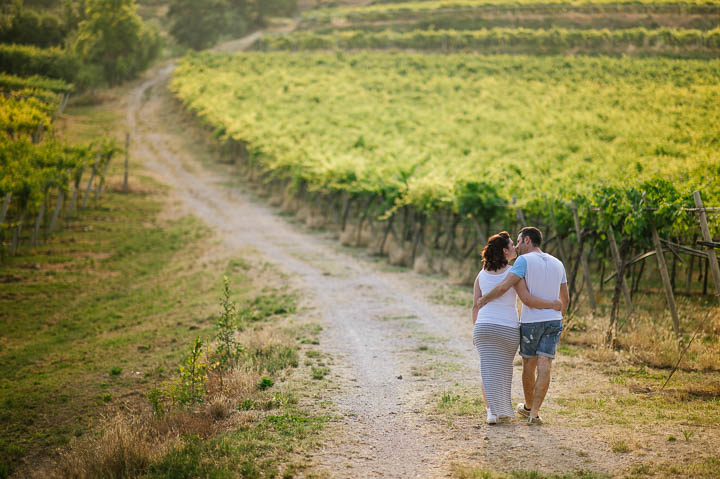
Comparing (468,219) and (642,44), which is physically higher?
(642,44)

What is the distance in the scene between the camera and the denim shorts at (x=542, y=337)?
645cm

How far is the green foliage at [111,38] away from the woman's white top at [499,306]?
63.4 meters

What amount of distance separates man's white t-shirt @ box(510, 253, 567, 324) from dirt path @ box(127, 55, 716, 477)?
50.2 inches

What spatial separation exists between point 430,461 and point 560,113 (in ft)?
107

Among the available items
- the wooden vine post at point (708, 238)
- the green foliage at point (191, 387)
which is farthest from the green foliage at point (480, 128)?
the green foliage at point (191, 387)

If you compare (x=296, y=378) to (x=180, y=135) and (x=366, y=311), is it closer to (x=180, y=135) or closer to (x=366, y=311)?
(x=366, y=311)

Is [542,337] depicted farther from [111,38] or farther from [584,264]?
[111,38]

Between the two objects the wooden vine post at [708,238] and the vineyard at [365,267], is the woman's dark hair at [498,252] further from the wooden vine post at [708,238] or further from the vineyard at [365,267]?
the wooden vine post at [708,238]

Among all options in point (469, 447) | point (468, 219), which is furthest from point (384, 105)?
point (469, 447)

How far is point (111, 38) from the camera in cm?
6419

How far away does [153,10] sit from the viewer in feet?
369

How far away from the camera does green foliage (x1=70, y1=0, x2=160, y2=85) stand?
203 ft

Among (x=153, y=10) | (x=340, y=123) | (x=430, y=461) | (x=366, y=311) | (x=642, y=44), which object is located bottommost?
(x=366, y=311)

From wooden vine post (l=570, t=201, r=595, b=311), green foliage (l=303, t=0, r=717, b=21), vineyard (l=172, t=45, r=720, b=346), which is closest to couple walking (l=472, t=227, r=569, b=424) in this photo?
vineyard (l=172, t=45, r=720, b=346)
